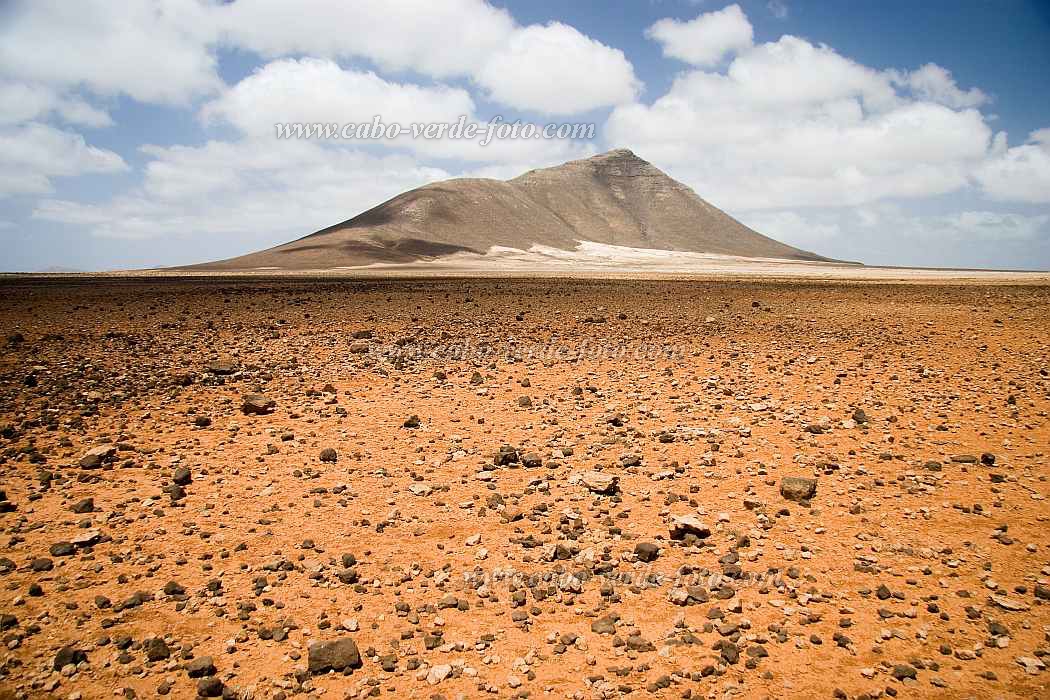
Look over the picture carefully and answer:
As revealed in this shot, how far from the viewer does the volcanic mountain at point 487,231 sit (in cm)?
10462

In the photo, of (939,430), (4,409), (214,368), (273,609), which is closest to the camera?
(273,609)

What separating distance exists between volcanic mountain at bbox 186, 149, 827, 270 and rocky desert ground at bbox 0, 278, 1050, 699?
251 ft

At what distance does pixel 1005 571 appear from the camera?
5359mm

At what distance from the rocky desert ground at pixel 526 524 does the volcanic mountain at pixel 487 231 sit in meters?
76.5

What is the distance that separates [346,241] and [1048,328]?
364ft

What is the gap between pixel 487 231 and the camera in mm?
146250

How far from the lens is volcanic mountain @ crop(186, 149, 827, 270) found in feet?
343

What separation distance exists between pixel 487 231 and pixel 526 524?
14365 centimetres

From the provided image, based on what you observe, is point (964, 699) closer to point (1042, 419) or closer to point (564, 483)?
point (564, 483)

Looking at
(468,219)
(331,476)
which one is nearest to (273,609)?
(331,476)

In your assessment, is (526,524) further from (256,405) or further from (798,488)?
(256,405)

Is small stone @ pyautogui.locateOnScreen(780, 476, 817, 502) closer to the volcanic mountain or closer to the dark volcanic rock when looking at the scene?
the dark volcanic rock

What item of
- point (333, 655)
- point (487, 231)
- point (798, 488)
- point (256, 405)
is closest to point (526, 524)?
point (333, 655)

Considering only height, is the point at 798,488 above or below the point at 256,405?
below
